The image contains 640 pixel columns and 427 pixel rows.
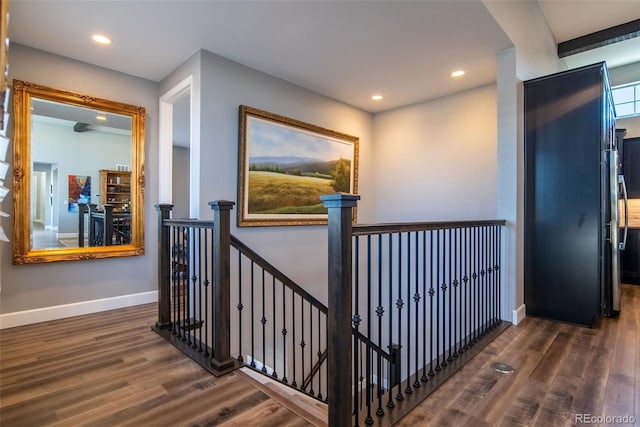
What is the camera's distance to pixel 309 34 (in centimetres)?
280

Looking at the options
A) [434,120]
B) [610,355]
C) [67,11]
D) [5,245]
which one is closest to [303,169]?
[434,120]

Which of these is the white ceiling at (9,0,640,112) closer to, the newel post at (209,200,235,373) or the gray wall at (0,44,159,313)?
the gray wall at (0,44,159,313)

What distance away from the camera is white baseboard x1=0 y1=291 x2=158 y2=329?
2.92m

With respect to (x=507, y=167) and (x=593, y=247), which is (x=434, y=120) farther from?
(x=593, y=247)

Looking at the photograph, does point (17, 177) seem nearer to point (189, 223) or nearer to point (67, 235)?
point (67, 235)

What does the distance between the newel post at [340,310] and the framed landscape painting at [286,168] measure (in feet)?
6.91

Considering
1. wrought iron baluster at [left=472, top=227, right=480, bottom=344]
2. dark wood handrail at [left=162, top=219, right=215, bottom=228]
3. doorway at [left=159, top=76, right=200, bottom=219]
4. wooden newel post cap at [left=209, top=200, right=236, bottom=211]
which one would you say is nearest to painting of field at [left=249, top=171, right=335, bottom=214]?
doorway at [left=159, top=76, right=200, bottom=219]

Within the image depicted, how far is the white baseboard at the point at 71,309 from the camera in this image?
292 centimetres

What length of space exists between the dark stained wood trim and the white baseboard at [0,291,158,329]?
6166 mm

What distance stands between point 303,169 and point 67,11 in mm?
2540

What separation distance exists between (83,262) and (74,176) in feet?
2.98

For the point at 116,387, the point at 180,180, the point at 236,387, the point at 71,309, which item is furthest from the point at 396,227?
the point at 180,180

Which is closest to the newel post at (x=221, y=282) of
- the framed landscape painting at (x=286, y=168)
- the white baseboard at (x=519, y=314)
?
the framed landscape painting at (x=286, y=168)

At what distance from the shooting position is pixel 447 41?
289cm
